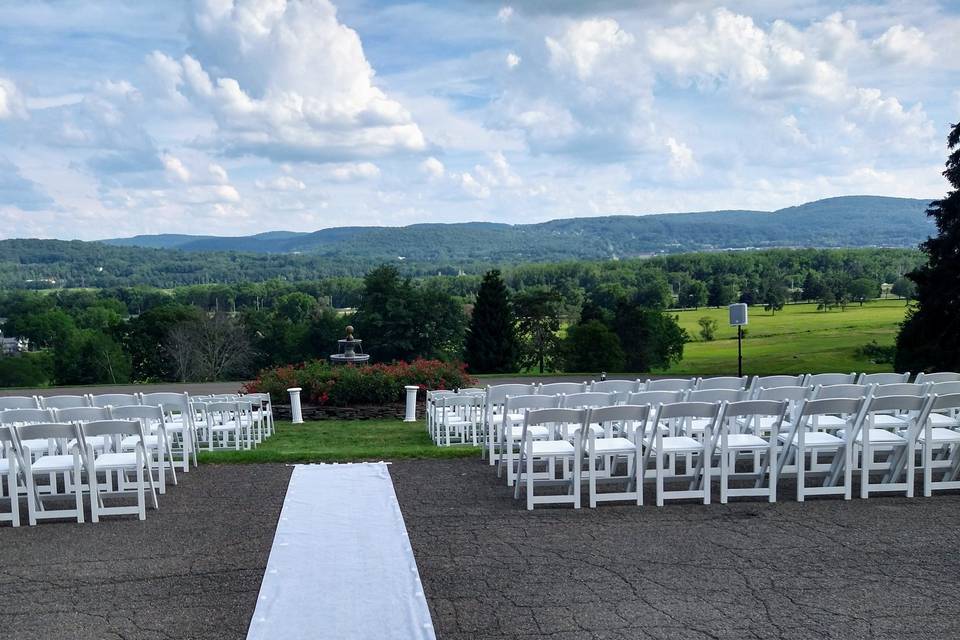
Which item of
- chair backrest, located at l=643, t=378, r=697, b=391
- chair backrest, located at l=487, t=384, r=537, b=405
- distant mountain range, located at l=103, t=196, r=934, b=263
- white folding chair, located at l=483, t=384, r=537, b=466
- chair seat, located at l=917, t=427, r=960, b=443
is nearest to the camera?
chair seat, located at l=917, t=427, r=960, b=443

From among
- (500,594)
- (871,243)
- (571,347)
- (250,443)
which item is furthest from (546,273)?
(500,594)

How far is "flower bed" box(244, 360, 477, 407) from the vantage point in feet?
58.3

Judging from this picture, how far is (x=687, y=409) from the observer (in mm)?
7422

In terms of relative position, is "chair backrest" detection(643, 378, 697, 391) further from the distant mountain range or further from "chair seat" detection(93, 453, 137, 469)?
the distant mountain range

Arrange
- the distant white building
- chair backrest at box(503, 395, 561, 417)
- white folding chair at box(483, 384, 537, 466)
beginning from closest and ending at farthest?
chair backrest at box(503, 395, 561, 417) < white folding chair at box(483, 384, 537, 466) < the distant white building

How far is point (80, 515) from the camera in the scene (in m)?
7.25

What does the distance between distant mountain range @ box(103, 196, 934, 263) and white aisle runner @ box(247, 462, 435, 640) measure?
146504 millimetres

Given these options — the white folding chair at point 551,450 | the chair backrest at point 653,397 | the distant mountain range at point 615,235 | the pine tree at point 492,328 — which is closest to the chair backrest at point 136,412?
the white folding chair at point 551,450

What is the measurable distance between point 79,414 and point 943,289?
85.7 feet

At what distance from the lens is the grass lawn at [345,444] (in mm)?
9898

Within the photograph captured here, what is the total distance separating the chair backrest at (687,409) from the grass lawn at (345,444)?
330 centimetres

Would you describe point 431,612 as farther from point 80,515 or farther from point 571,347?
point 571,347

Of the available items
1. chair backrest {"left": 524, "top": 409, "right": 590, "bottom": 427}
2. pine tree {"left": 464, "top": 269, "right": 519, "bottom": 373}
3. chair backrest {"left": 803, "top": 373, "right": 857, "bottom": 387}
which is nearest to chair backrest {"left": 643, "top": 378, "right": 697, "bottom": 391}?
chair backrest {"left": 803, "top": 373, "right": 857, "bottom": 387}

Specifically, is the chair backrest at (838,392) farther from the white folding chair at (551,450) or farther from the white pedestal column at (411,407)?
the white pedestal column at (411,407)
